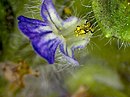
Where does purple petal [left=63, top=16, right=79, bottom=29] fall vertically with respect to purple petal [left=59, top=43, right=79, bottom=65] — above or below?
above

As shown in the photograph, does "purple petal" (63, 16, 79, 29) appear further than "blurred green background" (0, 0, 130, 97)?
Yes

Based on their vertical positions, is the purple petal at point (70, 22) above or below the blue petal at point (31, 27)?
below

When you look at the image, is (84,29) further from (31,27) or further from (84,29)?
(31,27)

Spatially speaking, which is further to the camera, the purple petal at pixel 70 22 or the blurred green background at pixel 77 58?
the purple petal at pixel 70 22

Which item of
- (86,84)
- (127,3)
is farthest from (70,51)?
(86,84)

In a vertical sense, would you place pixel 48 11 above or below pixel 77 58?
above

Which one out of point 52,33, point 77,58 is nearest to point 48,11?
point 52,33
